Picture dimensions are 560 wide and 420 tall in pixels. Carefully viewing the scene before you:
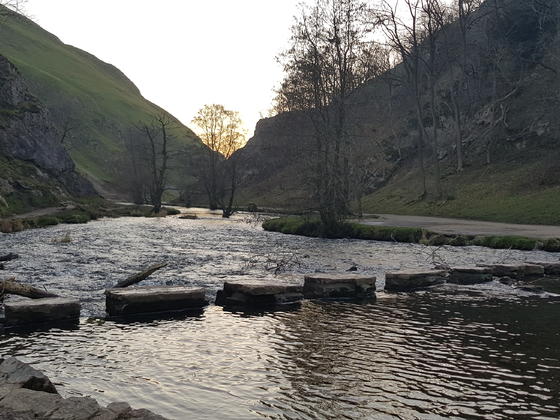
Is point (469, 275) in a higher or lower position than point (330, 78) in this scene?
lower

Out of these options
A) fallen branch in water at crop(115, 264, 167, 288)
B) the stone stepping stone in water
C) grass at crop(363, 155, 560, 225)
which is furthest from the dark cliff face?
the stone stepping stone in water

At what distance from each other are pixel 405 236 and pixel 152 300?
76.0 ft

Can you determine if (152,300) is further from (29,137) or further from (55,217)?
(29,137)

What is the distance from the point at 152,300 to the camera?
12969mm

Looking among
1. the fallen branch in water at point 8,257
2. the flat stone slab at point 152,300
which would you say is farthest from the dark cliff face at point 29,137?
the flat stone slab at point 152,300

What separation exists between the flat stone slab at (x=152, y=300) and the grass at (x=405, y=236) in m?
20.0

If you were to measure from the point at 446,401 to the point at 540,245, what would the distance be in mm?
22289

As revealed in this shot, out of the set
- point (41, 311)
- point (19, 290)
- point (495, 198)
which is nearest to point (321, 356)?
point (41, 311)

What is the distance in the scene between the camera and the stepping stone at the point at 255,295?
14156 mm

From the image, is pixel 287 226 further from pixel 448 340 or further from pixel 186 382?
pixel 186 382

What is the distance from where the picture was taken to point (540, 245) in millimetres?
26641

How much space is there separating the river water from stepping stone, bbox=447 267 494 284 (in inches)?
50.0

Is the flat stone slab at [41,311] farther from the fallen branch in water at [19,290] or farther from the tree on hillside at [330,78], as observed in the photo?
the tree on hillside at [330,78]

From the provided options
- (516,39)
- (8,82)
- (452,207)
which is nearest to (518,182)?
(452,207)
